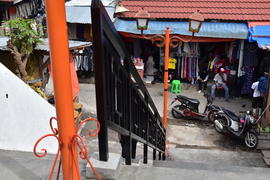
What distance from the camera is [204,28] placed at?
11.8 meters

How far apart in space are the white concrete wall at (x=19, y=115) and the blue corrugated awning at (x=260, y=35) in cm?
818

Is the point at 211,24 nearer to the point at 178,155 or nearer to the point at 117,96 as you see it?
the point at 178,155

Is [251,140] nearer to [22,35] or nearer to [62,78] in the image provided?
[22,35]

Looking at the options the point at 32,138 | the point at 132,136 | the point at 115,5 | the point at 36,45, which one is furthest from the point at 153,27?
the point at 132,136

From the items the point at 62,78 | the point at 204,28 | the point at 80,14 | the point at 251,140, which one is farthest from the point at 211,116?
the point at 62,78

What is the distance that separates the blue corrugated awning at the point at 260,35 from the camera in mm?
10325

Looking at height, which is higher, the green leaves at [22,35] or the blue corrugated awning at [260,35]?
the green leaves at [22,35]

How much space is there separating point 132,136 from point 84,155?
1.44m

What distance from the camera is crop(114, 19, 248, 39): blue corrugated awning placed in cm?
1140

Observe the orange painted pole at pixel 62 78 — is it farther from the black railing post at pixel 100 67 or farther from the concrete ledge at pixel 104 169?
the concrete ledge at pixel 104 169

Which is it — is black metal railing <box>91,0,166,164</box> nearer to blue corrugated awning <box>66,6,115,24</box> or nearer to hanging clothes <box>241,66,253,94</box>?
hanging clothes <box>241,66,253,94</box>

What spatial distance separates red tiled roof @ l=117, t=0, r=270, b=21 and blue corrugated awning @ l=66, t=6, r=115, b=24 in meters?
0.48

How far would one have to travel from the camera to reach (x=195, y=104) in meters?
9.77

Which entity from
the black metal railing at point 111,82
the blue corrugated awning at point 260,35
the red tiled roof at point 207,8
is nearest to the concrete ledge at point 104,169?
the black metal railing at point 111,82
